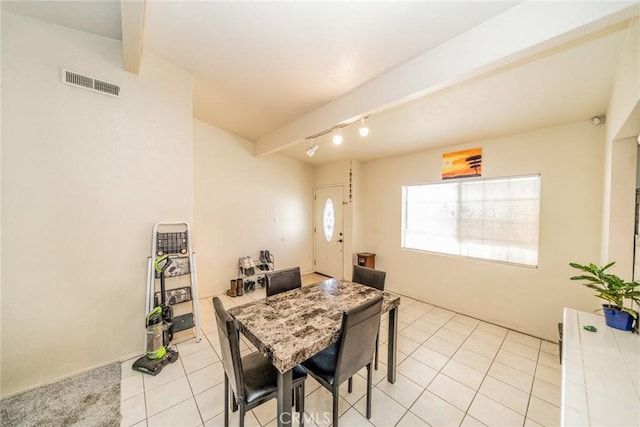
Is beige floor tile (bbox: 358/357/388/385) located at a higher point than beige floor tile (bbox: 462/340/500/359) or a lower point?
lower

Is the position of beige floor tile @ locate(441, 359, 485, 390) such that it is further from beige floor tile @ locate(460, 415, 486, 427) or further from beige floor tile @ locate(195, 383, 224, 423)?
beige floor tile @ locate(195, 383, 224, 423)

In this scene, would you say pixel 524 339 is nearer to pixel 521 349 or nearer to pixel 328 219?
pixel 521 349

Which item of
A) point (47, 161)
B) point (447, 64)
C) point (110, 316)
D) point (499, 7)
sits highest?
point (499, 7)

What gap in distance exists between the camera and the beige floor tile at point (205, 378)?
6.43ft

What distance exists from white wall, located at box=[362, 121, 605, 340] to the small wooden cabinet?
2.83 ft

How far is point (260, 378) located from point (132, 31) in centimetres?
274

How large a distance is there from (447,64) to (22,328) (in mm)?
4016

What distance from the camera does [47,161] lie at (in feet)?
6.26

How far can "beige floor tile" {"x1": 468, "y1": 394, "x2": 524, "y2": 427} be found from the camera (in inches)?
64.7

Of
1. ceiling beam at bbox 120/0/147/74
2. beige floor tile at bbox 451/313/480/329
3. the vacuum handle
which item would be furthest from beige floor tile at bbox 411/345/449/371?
ceiling beam at bbox 120/0/147/74

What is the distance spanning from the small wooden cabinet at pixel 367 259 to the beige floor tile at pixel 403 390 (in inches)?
91.9

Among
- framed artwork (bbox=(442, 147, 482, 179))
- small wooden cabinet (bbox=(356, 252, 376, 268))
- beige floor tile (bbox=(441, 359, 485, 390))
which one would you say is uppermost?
framed artwork (bbox=(442, 147, 482, 179))

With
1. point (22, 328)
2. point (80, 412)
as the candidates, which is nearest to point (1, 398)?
point (22, 328)

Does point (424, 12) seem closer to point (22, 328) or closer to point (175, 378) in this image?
point (175, 378)
